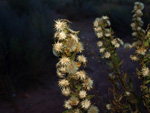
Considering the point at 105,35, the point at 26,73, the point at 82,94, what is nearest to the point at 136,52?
the point at 105,35

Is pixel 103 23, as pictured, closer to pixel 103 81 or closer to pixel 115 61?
pixel 115 61

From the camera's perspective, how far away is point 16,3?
1141cm

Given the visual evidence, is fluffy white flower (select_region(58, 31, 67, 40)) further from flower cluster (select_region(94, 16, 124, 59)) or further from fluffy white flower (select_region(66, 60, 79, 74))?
flower cluster (select_region(94, 16, 124, 59))

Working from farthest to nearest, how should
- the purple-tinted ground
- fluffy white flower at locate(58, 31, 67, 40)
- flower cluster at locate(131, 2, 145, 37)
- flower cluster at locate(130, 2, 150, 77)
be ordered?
1. the purple-tinted ground
2. flower cluster at locate(131, 2, 145, 37)
3. flower cluster at locate(130, 2, 150, 77)
4. fluffy white flower at locate(58, 31, 67, 40)

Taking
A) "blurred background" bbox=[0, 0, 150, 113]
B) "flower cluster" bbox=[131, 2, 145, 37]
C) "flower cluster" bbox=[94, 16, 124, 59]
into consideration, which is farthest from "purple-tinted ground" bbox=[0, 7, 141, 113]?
"flower cluster" bbox=[131, 2, 145, 37]

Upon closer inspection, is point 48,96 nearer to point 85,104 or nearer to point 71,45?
point 85,104

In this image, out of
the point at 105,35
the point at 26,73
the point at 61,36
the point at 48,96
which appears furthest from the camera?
the point at 26,73

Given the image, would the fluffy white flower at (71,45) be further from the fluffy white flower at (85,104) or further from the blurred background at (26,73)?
the blurred background at (26,73)

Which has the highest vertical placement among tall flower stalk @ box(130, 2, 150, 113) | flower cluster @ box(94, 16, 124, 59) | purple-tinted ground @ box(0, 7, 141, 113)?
purple-tinted ground @ box(0, 7, 141, 113)

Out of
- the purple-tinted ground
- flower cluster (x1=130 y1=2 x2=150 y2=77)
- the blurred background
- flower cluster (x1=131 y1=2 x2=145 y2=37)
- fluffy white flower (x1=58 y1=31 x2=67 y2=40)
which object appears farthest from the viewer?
the blurred background

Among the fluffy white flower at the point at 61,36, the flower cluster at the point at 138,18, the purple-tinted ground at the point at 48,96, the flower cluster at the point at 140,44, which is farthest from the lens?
the purple-tinted ground at the point at 48,96

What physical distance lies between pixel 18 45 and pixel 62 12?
33.1 feet

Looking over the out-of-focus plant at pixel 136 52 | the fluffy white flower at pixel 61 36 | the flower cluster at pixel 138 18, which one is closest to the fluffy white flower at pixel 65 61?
the fluffy white flower at pixel 61 36

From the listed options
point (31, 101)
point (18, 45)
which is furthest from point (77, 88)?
point (18, 45)
